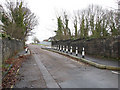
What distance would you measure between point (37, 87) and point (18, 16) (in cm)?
2092

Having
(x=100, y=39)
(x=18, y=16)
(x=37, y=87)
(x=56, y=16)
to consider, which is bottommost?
(x=37, y=87)

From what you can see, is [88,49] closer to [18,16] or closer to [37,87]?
[37,87]

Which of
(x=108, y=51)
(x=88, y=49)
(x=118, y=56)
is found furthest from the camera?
(x=88, y=49)

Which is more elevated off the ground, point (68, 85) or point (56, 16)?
point (56, 16)

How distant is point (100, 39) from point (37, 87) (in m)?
8.11

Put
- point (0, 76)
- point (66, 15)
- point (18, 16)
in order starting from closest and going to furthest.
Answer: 1. point (0, 76)
2. point (18, 16)
3. point (66, 15)

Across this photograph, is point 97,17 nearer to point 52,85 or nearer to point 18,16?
point 18,16

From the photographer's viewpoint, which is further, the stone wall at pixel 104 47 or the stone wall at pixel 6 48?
the stone wall at pixel 104 47

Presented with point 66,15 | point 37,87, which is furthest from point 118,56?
point 66,15

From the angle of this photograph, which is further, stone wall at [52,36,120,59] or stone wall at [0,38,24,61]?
stone wall at [52,36,120,59]

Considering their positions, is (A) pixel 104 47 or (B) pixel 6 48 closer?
(B) pixel 6 48

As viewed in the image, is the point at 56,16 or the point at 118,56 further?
the point at 56,16

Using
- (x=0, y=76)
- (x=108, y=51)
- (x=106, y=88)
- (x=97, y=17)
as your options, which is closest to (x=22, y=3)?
(x=97, y=17)

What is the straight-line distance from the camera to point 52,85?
3891 mm
